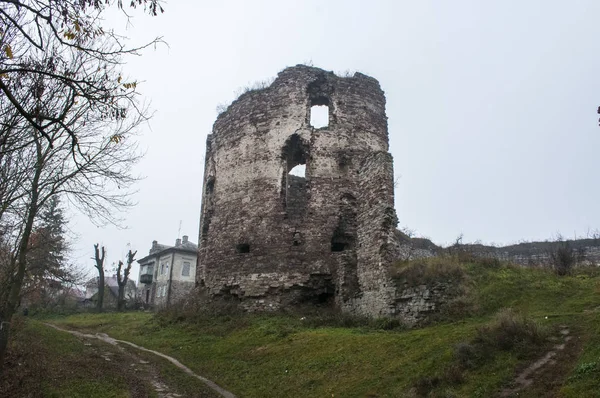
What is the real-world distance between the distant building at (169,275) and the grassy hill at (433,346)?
29.6m

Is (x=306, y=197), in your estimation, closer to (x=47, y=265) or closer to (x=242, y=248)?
(x=242, y=248)

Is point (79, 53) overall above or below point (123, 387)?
above

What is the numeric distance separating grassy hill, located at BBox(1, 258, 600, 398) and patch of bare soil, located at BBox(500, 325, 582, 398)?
0.9 inches

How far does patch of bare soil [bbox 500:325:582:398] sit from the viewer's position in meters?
A: 6.49

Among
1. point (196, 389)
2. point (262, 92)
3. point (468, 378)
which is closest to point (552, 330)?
point (468, 378)

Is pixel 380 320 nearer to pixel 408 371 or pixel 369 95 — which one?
pixel 408 371

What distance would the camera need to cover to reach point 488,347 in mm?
8086

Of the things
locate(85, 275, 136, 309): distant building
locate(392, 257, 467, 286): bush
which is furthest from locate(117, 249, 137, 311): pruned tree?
locate(392, 257, 467, 286): bush

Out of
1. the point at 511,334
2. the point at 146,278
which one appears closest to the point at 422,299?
the point at 511,334

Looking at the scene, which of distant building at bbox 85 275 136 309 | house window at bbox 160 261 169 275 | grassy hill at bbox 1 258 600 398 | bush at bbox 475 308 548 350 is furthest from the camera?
house window at bbox 160 261 169 275

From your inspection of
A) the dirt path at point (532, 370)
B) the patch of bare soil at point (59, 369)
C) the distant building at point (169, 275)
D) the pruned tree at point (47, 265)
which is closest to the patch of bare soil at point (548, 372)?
the dirt path at point (532, 370)

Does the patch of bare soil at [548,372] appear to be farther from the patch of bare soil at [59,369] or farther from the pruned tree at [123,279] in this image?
the pruned tree at [123,279]

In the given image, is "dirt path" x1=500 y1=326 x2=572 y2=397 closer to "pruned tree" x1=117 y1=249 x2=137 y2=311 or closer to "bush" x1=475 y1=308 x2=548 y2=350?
"bush" x1=475 y1=308 x2=548 y2=350

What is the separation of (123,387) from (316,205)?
9444 millimetres
